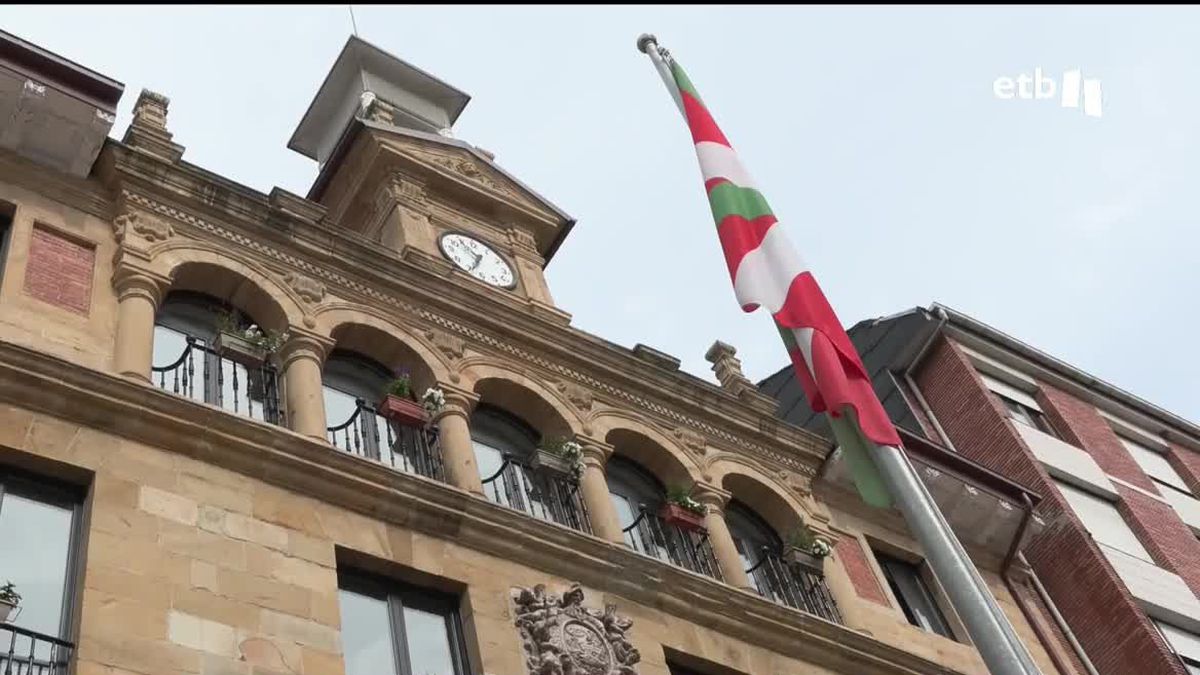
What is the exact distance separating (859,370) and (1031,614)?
33.1 feet

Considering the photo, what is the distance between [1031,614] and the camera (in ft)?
72.3

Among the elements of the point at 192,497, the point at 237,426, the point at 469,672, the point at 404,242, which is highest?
the point at 404,242

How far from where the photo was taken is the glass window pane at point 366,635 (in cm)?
1331

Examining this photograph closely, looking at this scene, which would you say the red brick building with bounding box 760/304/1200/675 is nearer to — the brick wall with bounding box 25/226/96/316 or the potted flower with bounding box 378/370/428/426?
the potted flower with bounding box 378/370/428/426

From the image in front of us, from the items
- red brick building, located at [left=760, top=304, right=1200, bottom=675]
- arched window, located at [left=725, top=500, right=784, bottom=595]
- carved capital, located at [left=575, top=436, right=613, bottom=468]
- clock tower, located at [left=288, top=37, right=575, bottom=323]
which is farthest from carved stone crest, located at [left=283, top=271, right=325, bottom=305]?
red brick building, located at [left=760, top=304, right=1200, bottom=675]

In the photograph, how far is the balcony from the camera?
11.2 m

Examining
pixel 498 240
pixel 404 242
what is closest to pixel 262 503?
pixel 404 242

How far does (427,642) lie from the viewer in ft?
46.1

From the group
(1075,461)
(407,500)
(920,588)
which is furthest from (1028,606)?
(407,500)

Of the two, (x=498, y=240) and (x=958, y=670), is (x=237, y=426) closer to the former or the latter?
(x=498, y=240)

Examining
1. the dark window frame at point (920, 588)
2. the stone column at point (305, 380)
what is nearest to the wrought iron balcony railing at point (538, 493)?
the stone column at point (305, 380)

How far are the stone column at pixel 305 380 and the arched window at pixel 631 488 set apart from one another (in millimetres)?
4184

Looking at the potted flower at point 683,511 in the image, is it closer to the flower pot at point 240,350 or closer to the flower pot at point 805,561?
the flower pot at point 805,561

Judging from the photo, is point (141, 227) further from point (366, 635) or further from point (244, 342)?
point (366, 635)
